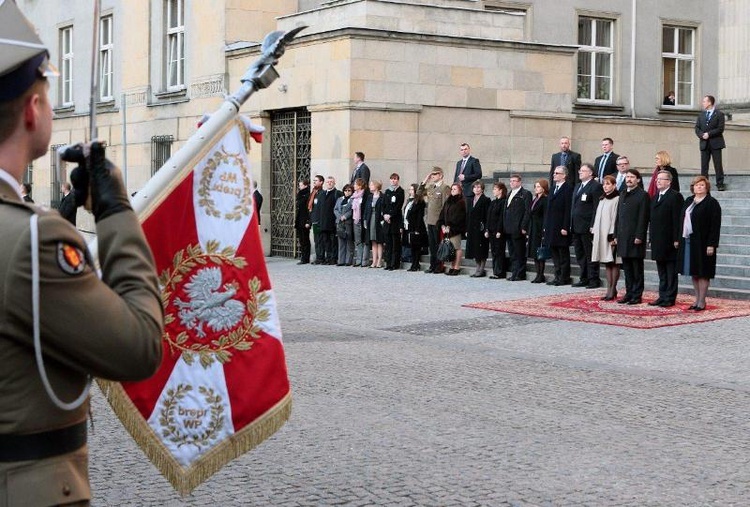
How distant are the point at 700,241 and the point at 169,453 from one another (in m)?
14.6

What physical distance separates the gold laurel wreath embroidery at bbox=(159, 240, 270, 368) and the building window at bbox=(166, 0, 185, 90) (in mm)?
31384

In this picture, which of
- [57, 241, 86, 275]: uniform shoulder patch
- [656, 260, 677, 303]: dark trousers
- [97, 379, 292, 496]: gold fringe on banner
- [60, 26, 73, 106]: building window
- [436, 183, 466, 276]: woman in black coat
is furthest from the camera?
[60, 26, 73, 106]: building window

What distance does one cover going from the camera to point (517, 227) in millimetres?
22484

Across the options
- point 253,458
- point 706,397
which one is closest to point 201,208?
point 253,458

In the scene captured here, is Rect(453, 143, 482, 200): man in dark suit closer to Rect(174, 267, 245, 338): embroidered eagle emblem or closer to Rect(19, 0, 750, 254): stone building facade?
Rect(19, 0, 750, 254): stone building facade

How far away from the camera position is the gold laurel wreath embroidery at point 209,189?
4.10 metres

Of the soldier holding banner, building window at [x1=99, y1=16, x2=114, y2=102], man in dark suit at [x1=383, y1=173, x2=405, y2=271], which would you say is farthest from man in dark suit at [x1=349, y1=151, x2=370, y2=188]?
the soldier holding banner

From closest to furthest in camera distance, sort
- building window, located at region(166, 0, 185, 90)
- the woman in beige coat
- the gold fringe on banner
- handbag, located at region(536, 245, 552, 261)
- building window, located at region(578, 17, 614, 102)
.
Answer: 1. the gold fringe on banner
2. the woman in beige coat
3. handbag, located at region(536, 245, 552, 261)
4. building window, located at region(166, 0, 185, 90)
5. building window, located at region(578, 17, 614, 102)

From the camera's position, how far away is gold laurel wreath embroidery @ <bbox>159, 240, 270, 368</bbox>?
4016 mm

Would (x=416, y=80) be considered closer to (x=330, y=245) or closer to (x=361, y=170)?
(x=361, y=170)

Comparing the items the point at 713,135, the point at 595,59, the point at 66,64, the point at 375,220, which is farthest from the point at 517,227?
the point at 66,64

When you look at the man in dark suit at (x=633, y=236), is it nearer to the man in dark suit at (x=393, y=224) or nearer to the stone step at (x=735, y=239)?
the stone step at (x=735, y=239)

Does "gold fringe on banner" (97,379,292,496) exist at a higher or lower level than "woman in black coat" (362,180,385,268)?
lower

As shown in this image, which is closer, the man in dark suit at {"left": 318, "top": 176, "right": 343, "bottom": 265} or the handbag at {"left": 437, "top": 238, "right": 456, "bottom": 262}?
the handbag at {"left": 437, "top": 238, "right": 456, "bottom": 262}
